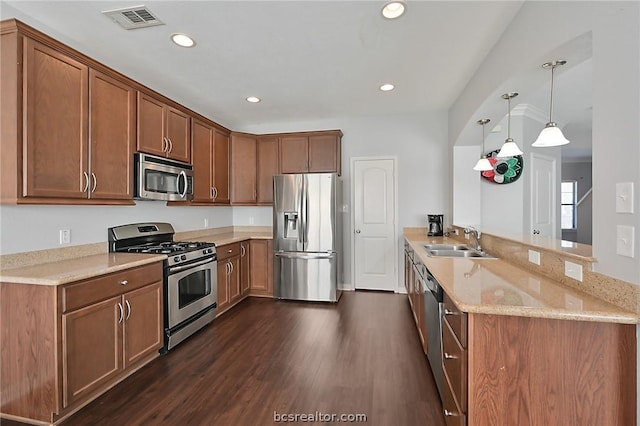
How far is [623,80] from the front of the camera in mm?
1146

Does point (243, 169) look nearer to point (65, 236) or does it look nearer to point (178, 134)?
point (178, 134)

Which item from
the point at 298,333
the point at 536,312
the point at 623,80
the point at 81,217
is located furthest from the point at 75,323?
the point at 623,80

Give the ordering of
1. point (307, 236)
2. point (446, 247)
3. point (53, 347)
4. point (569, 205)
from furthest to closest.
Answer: point (569, 205)
point (307, 236)
point (446, 247)
point (53, 347)

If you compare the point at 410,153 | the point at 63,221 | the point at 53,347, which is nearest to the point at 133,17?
the point at 63,221

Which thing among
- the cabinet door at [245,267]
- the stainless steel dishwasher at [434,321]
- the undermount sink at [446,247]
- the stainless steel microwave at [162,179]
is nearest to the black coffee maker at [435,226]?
the undermount sink at [446,247]

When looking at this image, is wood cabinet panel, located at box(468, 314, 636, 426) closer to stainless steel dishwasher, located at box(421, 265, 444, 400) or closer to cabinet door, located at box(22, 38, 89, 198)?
stainless steel dishwasher, located at box(421, 265, 444, 400)

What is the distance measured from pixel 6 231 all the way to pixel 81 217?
0.53 m

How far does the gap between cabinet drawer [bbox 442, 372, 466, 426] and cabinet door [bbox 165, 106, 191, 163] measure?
10.5ft

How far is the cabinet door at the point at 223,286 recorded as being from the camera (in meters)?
3.51

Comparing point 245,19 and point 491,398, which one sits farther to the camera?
point 245,19

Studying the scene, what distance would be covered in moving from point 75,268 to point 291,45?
92.5 inches

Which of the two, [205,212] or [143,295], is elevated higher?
[205,212]

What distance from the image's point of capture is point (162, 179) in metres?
2.94

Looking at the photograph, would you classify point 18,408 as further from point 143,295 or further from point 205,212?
point 205,212
